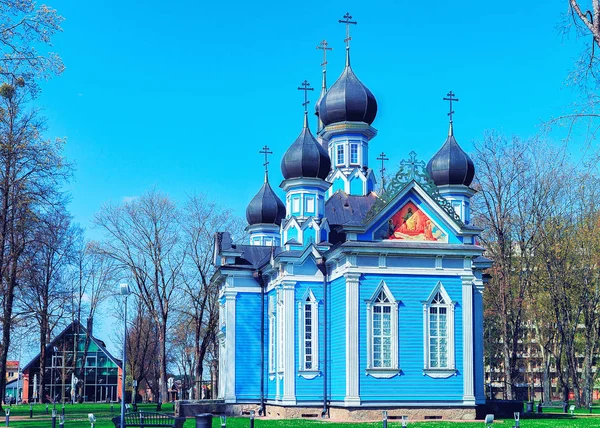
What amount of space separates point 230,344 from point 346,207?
749 centimetres

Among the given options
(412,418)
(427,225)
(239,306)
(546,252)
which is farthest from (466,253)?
(546,252)

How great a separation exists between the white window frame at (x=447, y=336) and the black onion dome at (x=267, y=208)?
12863 millimetres

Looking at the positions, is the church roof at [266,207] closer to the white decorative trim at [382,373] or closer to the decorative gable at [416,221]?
the decorative gable at [416,221]

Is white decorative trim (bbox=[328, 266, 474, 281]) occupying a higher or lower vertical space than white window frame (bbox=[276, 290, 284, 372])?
higher

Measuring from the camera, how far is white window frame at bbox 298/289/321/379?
3095cm

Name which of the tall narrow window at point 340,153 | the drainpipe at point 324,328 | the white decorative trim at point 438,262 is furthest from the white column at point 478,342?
the tall narrow window at point 340,153

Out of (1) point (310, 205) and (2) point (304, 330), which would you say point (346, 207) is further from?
(2) point (304, 330)

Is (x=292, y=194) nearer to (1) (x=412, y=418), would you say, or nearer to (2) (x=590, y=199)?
(1) (x=412, y=418)

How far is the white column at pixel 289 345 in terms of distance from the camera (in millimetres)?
30844

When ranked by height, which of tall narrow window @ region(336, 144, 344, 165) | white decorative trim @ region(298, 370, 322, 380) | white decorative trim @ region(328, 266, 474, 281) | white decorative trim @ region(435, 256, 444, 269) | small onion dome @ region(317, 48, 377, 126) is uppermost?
small onion dome @ region(317, 48, 377, 126)

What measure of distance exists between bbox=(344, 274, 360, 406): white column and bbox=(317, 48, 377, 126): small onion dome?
33.3 feet

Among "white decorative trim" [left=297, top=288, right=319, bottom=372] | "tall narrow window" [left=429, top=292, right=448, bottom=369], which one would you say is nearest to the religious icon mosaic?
"tall narrow window" [left=429, top=292, right=448, bottom=369]

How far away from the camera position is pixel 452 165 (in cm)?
3581

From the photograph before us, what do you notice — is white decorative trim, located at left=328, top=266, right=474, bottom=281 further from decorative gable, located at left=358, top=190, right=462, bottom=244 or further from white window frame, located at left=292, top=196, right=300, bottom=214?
white window frame, located at left=292, top=196, right=300, bottom=214
